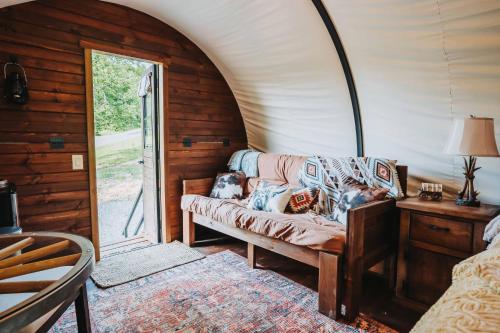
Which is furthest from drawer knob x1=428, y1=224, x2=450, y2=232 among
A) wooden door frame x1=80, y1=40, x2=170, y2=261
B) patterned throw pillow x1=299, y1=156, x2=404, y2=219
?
wooden door frame x1=80, y1=40, x2=170, y2=261

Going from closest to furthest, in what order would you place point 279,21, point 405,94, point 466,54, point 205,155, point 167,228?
point 466,54
point 405,94
point 279,21
point 167,228
point 205,155

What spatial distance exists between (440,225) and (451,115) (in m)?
0.86

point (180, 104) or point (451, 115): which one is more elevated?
point (180, 104)

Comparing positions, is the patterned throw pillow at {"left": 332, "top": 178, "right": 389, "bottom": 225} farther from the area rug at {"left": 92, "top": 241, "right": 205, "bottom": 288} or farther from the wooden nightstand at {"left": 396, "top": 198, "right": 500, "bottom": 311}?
the area rug at {"left": 92, "top": 241, "right": 205, "bottom": 288}

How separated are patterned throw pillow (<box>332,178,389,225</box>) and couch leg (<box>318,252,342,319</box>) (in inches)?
17.6

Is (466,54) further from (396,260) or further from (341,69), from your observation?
(396,260)

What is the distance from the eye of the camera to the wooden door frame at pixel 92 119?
275 cm

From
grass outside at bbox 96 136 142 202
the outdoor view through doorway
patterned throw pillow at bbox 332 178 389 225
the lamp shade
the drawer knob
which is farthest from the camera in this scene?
grass outside at bbox 96 136 142 202

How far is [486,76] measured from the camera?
1928 mm

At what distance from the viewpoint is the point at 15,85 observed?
2314 mm

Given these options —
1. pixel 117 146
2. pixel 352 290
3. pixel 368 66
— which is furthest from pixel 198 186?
pixel 117 146

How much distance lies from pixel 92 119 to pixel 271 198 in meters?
1.86

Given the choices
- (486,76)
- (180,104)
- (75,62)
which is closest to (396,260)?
(486,76)

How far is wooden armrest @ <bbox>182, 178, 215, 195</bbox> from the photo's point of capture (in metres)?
3.34
